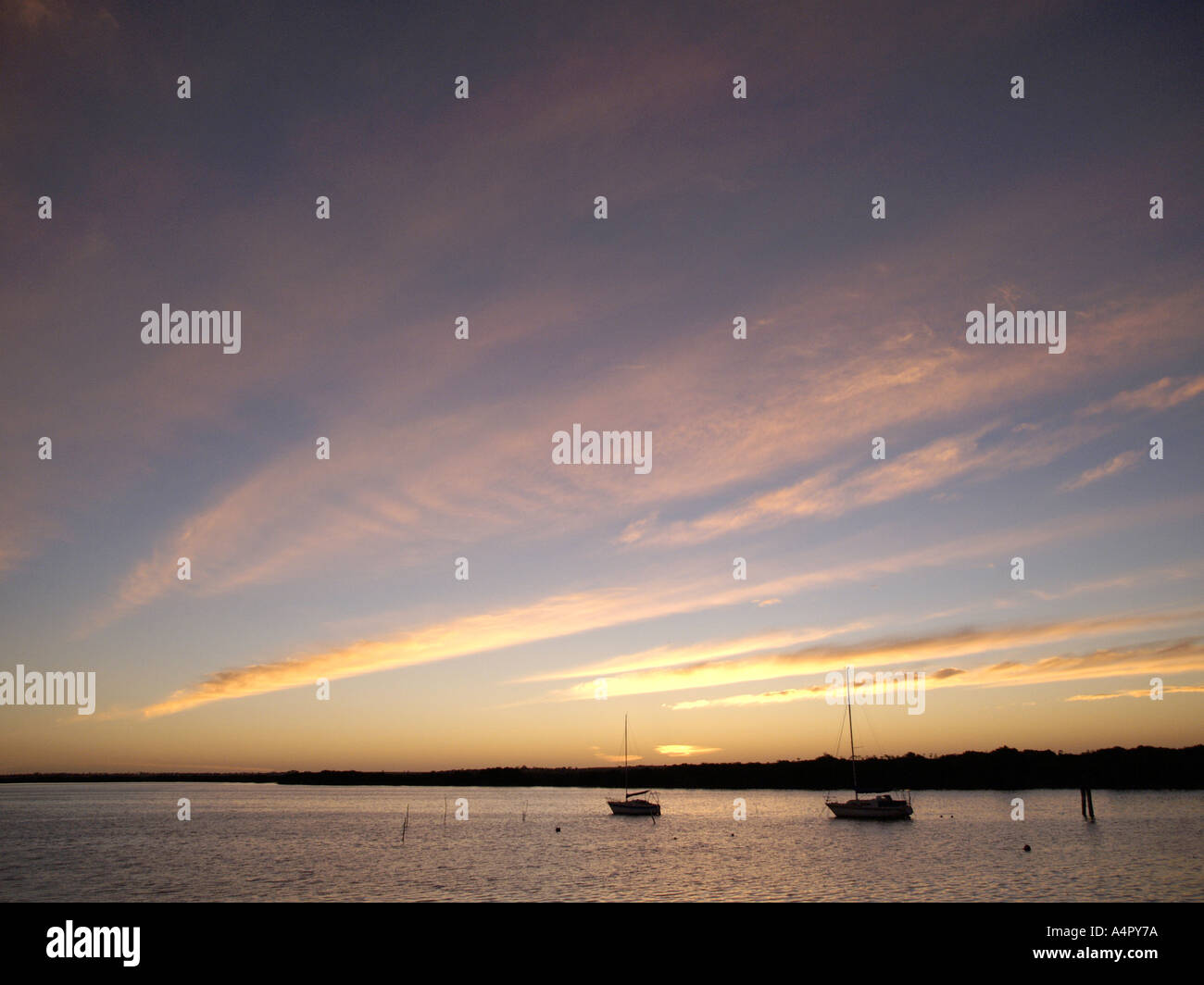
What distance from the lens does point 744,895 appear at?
4503 centimetres

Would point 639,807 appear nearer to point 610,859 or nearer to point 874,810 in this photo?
point 874,810

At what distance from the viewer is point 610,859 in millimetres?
63875

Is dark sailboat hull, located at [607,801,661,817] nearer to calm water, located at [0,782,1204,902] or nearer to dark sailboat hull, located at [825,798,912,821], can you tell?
calm water, located at [0,782,1204,902]

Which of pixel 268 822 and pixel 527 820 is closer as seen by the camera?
pixel 268 822

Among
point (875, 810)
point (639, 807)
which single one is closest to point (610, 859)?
point (875, 810)

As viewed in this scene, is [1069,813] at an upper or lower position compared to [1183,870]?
lower

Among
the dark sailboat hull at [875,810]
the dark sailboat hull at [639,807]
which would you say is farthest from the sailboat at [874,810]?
the dark sailboat hull at [639,807]

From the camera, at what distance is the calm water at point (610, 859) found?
46594 millimetres

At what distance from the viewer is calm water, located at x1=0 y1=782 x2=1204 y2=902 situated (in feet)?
153

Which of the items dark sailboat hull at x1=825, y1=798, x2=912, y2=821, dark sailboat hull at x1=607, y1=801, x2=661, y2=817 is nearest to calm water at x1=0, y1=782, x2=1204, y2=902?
dark sailboat hull at x1=825, y1=798, x2=912, y2=821

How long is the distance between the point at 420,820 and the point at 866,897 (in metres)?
85.3

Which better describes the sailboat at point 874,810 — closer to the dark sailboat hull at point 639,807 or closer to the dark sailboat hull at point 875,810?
the dark sailboat hull at point 875,810
